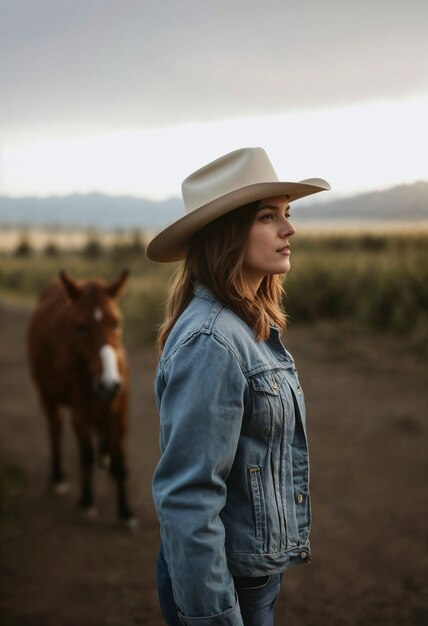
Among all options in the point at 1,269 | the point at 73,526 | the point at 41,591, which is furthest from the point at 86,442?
the point at 1,269

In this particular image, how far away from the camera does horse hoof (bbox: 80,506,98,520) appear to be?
4.28m

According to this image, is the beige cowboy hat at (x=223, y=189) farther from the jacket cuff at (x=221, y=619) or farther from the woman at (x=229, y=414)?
the jacket cuff at (x=221, y=619)

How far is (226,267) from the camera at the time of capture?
1.50m

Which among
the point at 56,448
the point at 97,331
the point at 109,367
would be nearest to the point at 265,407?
the point at 109,367

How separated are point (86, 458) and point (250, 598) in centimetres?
286

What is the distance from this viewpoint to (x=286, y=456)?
58.9 inches

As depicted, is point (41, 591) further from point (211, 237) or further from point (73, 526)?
point (211, 237)

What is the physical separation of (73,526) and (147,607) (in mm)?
1072

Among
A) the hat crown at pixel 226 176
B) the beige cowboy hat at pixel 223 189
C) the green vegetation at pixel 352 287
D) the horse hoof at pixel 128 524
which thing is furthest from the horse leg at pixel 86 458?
the hat crown at pixel 226 176

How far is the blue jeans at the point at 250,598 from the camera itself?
1479mm

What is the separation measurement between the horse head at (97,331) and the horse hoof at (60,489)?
52.3 inches

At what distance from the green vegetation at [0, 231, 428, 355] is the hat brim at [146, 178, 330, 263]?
4.77 metres

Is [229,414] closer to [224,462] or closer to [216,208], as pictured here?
[224,462]

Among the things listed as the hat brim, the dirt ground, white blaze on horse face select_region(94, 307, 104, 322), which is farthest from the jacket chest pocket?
white blaze on horse face select_region(94, 307, 104, 322)
